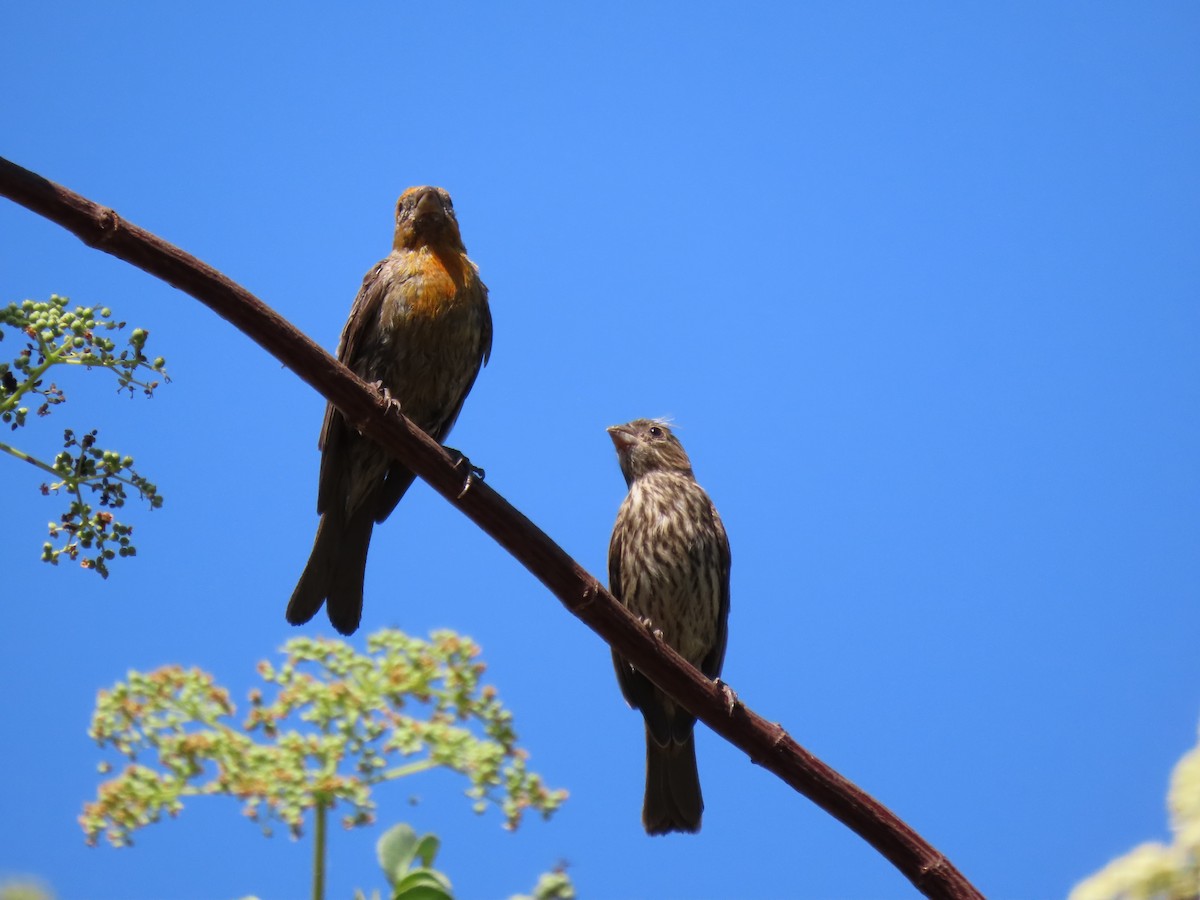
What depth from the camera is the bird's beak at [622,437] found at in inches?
287

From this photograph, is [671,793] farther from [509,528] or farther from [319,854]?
[319,854]

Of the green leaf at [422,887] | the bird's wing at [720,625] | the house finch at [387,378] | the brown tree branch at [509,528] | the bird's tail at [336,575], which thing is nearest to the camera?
the green leaf at [422,887]

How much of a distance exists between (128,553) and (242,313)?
773mm

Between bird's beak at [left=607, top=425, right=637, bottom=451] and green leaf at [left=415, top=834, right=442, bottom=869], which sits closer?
green leaf at [left=415, top=834, right=442, bottom=869]

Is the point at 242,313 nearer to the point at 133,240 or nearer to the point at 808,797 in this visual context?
the point at 133,240

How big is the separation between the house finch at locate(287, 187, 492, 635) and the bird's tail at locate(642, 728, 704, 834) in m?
1.67

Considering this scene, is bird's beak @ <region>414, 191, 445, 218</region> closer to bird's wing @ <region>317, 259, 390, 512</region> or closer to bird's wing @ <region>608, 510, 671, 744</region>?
bird's wing @ <region>317, 259, 390, 512</region>

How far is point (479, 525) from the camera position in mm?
3789

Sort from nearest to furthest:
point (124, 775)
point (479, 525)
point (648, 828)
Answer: point (124, 775)
point (479, 525)
point (648, 828)

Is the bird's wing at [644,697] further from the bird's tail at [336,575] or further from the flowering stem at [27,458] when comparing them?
the flowering stem at [27,458]

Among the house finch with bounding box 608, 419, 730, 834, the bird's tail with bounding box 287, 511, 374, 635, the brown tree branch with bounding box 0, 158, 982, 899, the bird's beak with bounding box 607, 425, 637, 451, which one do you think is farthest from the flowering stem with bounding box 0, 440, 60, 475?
the bird's beak with bounding box 607, 425, 637, 451

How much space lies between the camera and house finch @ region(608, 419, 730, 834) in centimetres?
605

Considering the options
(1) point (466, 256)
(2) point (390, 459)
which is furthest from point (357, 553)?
(1) point (466, 256)

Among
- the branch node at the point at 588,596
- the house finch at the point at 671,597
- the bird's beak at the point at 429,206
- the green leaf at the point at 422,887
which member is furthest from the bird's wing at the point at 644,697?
the green leaf at the point at 422,887
